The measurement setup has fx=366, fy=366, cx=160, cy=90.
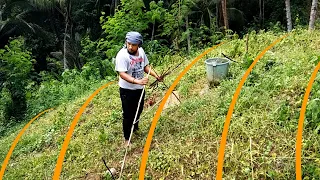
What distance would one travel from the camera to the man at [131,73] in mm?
4148

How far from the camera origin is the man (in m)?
4.15

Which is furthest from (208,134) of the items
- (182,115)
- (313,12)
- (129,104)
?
(313,12)

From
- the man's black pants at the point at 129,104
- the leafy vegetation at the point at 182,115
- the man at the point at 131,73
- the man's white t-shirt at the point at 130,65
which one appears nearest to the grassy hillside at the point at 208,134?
the leafy vegetation at the point at 182,115

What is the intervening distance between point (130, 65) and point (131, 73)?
0.12m

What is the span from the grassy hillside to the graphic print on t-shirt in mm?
871

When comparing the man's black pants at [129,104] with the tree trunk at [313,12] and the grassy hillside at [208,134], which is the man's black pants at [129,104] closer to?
the grassy hillside at [208,134]

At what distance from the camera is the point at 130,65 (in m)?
4.29

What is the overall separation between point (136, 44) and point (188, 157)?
1393 mm

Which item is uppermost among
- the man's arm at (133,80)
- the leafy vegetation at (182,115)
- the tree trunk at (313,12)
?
the tree trunk at (313,12)

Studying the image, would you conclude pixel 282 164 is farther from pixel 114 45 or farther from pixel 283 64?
pixel 114 45

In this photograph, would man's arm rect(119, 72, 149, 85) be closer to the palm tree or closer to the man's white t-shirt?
the man's white t-shirt

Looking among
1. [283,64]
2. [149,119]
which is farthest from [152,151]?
[283,64]

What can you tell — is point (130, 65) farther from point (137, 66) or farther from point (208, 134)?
point (208, 134)

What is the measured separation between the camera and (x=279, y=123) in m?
4.00
